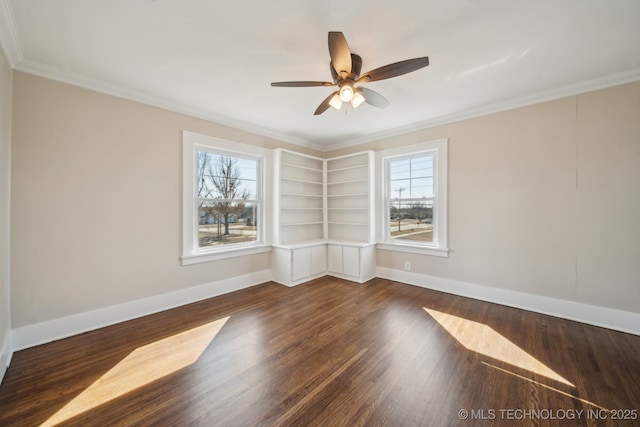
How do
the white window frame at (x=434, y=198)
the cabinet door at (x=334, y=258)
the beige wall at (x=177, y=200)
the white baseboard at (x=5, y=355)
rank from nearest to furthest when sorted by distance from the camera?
the white baseboard at (x=5, y=355) < the beige wall at (x=177, y=200) < the white window frame at (x=434, y=198) < the cabinet door at (x=334, y=258)

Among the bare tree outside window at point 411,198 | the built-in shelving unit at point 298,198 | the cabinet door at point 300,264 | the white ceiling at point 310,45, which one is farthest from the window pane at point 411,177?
the cabinet door at point 300,264

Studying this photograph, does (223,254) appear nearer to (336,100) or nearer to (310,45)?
(336,100)

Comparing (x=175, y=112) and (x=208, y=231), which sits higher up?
(x=175, y=112)

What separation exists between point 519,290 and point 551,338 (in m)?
0.78

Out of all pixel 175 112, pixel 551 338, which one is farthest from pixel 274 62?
pixel 551 338

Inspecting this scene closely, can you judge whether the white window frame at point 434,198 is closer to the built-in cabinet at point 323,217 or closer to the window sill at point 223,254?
the built-in cabinet at point 323,217

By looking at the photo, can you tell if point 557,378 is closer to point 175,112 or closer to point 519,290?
point 519,290

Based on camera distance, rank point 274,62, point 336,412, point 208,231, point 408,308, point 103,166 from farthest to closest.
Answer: point 208,231, point 408,308, point 103,166, point 274,62, point 336,412

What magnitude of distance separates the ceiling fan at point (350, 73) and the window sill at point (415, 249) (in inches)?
92.1

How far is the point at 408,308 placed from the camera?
301cm

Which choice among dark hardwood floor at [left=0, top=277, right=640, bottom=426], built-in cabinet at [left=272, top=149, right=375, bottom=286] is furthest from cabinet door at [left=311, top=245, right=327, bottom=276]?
dark hardwood floor at [left=0, top=277, right=640, bottom=426]

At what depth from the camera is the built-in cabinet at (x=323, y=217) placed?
4.07m

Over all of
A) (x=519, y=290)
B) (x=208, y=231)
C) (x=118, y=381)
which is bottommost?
(x=118, y=381)

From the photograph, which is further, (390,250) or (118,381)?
(390,250)
